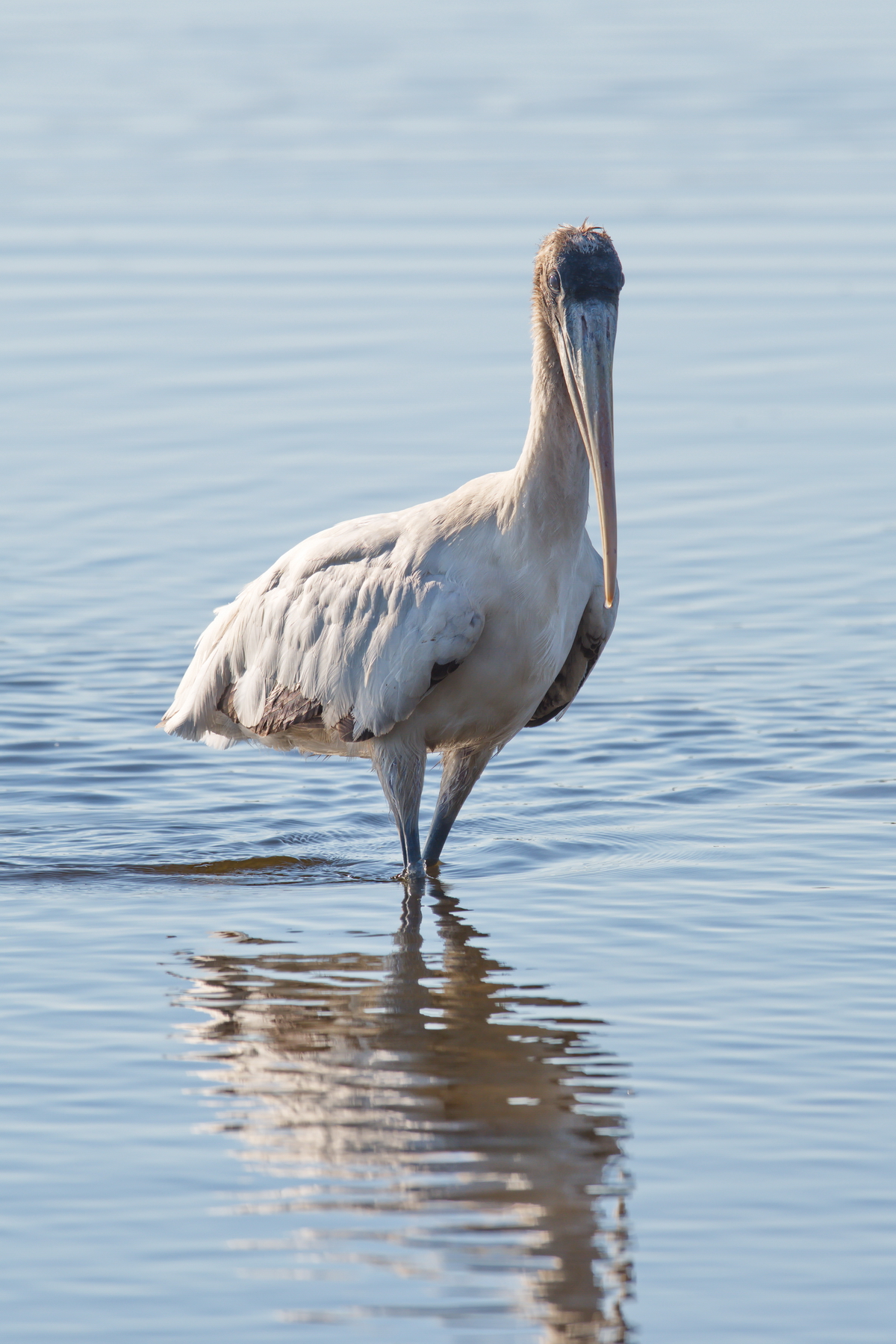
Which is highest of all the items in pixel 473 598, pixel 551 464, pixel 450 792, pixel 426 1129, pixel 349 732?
pixel 551 464

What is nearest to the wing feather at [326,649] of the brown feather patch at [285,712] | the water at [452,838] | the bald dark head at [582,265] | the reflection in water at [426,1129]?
the brown feather patch at [285,712]

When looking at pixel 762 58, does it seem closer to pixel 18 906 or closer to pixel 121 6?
pixel 121 6

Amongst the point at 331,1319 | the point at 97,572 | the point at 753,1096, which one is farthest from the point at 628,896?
the point at 97,572

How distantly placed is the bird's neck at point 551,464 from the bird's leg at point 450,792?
1277 millimetres

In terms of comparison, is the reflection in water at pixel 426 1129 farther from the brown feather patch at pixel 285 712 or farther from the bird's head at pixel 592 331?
the bird's head at pixel 592 331

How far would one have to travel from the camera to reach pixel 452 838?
Result: 9.27m

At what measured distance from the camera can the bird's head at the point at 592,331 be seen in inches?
286

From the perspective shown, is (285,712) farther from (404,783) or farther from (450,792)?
(450,792)

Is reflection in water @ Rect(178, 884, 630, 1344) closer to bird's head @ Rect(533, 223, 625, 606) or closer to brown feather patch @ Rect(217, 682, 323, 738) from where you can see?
brown feather patch @ Rect(217, 682, 323, 738)

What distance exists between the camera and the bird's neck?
7508 millimetres

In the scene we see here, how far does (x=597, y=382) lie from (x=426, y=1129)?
2.70 meters

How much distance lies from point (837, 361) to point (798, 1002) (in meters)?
11.1

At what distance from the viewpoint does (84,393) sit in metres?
16.9

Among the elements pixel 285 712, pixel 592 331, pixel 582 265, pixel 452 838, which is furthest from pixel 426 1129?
pixel 452 838
